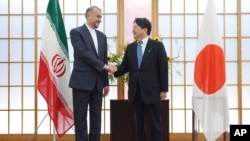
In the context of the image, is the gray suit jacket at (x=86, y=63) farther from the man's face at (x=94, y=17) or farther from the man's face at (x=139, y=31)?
the man's face at (x=139, y=31)

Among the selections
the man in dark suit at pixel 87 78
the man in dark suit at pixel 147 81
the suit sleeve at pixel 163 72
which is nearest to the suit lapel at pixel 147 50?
the man in dark suit at pixel 147 81

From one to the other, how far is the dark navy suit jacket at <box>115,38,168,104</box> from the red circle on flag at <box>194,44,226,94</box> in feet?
1.77

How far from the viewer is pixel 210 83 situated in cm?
457

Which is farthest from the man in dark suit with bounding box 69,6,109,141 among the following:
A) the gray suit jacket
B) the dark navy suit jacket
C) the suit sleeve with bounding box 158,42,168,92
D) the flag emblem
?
the flag emblem

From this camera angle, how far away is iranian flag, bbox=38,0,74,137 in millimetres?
4832

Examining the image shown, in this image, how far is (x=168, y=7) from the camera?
6180 mm

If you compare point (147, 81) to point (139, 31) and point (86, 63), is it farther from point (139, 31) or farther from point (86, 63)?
point (86, 63)

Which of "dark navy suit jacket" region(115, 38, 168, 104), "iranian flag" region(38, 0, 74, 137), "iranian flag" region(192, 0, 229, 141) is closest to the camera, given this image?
"dark navy suit jacket" region(115, 38, 168, 104)

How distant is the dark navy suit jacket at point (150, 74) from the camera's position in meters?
4.16

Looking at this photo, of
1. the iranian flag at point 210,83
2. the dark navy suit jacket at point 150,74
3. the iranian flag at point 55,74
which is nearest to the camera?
the dark navy suit jacket at point 150,74

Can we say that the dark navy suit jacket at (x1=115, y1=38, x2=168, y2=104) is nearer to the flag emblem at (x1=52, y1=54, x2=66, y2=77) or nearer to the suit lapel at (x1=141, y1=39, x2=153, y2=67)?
the suit lapel at (x1=141, y1=39, x2=153, y2=67)

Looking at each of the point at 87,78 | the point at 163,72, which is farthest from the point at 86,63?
the point at 163,72

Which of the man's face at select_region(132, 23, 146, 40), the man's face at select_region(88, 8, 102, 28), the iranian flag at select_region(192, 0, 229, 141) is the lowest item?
the iranian flag at select_region(192, 0, 229, 141)

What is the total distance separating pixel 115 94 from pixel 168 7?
1.25m
